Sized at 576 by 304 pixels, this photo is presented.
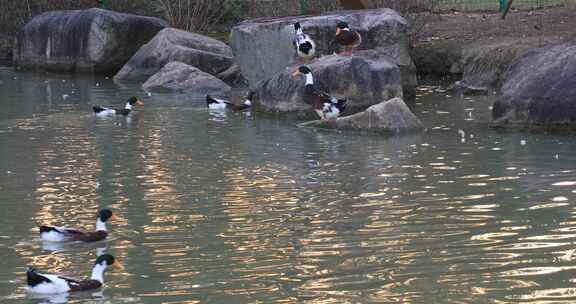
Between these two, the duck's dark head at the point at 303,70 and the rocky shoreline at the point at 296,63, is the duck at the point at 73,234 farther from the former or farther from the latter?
the duck's dark head at the point at 303,70

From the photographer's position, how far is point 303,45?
21984 millimetres

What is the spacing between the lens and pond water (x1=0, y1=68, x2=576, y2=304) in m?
9.16

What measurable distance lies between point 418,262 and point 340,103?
9.85 meters

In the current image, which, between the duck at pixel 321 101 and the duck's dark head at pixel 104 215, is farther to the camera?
the duck at pixel 321 101

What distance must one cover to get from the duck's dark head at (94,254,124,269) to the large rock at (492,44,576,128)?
922cm

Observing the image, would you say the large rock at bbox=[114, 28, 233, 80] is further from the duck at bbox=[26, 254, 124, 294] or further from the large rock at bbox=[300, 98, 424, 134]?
the duck at bbox=[26, 254, 124, 294]

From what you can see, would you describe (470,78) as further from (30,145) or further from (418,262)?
(418,262)

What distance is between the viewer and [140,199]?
41.9 ft

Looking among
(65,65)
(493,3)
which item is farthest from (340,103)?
(493,3)

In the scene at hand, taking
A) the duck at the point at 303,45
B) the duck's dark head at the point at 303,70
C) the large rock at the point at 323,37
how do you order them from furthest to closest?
the large rock at the point at 323,37 → the duck at the point at 303,45 → the duck's dark head at the point at 303,70

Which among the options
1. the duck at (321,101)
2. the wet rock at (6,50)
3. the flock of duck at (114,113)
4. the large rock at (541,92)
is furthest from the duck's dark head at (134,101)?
the wet rock at (6,50)

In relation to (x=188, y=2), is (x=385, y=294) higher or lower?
lower

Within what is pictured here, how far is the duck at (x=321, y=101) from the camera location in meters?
19.3

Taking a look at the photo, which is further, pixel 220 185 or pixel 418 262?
pixel 220 185
